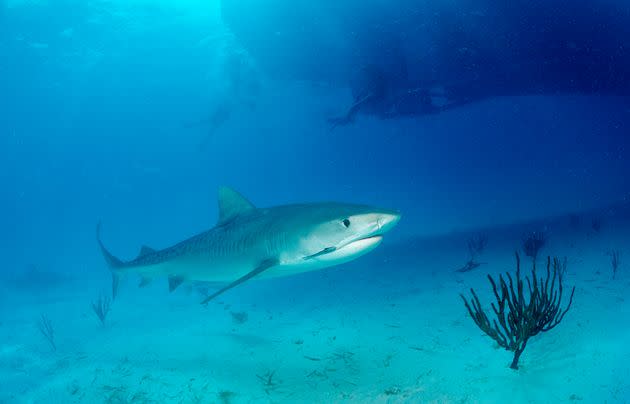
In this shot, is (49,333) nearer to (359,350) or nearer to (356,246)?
(359,350)

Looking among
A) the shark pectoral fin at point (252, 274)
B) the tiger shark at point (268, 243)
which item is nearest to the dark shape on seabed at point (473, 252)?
the tiger shark at point (268, 243)

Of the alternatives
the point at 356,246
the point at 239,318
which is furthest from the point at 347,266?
the point at 356,246

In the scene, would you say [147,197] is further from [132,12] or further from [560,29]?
[560,29]

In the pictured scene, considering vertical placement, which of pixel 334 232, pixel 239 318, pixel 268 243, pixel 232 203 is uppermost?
pixel 232 203

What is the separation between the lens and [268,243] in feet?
17.1

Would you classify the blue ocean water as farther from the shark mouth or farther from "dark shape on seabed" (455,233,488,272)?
the shark mouth

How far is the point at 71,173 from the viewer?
12675 cm

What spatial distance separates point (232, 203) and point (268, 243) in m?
1.43

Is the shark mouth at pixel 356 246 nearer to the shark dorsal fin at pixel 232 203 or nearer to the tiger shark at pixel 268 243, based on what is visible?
the tiger shark at pixel 268 243

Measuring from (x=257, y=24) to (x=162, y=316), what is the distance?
14.9m

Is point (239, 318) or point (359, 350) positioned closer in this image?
point (359, 350)

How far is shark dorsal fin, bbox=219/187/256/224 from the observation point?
6.24 m

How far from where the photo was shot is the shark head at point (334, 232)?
424 centimetres

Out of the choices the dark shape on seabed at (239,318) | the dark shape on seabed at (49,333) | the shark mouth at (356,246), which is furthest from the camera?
the dark shape on seabed at (49,333)
